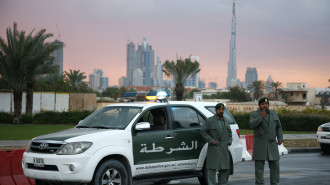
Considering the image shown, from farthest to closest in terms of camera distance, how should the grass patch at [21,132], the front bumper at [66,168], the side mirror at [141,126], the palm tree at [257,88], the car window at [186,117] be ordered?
the palm tree at [257,88], the grass patch at [21,132], the car window at [186,117], the side mirror at [141,126], the front bumper at [66,168]

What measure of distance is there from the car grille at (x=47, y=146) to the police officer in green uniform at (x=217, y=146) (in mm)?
2691

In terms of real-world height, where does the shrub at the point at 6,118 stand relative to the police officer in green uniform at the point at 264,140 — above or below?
below

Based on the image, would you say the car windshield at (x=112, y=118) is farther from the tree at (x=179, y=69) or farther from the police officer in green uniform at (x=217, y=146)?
the tree at (x=179, y=69)

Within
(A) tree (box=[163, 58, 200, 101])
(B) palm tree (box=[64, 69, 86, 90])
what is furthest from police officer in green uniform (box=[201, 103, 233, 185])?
(B) palm tree (box=[64, 69, 86, 90])

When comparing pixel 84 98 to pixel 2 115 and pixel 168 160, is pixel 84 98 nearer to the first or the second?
pixel 2 115

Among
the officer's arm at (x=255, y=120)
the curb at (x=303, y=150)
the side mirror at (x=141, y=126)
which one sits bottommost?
the curb at (x=303, y=150)

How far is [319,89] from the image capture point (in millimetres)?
142500

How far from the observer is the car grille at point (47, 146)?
8.48 m

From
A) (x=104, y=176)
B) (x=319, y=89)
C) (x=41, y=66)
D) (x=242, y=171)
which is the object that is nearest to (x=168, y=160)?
(x=104, y=176)

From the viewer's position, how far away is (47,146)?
8.57 meters

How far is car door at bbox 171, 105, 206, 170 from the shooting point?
10.0 m

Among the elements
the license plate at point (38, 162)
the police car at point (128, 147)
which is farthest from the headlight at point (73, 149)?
the license plate at point (38, 162)

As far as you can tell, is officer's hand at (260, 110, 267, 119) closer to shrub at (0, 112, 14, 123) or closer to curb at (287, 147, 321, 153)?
curb at (287, 147, 321, 153)

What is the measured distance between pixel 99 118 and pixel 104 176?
1.56m
